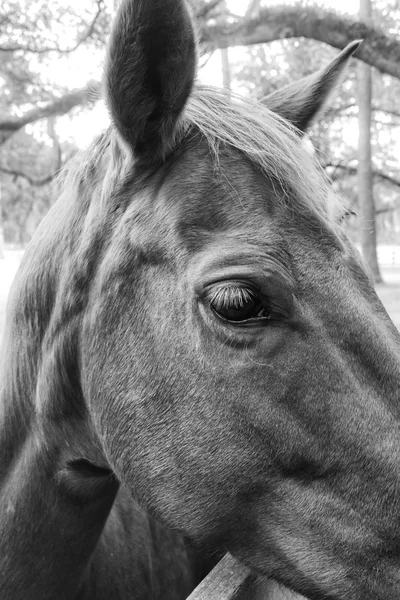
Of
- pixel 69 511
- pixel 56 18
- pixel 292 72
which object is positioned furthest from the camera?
pixel 292 72

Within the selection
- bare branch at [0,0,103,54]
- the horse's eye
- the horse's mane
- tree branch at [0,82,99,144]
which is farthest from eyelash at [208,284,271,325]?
tree branch at [0,82,99,144]

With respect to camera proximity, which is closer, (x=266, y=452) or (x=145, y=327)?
(x=266, y=452)

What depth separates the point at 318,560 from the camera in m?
1.30

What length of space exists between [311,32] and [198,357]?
568cm

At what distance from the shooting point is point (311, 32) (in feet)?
19.8

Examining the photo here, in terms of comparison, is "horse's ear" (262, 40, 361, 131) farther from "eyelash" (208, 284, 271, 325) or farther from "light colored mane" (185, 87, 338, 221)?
"eyelash" (208, 284, 271, 325)

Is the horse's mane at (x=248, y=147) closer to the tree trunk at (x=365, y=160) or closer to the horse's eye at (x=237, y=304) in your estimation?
the horse's eye at (x=237, y=304)

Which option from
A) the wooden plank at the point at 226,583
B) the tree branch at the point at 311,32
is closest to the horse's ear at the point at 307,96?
the wooden plank at the point at 226,583

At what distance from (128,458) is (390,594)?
2.34 feet

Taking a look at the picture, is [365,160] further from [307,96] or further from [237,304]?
[237,304]

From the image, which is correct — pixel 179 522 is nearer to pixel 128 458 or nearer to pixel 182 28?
pixel 128 458

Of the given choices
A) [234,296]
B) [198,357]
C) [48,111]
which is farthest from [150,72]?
[48,111]

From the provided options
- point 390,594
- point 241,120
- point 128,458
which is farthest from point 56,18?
point 390,594

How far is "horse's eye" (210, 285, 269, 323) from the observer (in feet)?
4.41
